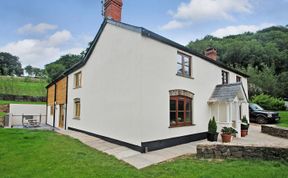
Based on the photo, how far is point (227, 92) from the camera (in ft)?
39.3

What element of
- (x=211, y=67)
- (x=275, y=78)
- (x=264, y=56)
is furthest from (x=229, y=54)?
(x=211, y=67)

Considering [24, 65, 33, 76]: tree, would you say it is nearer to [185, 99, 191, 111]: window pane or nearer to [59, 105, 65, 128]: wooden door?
[59, 105, 65, 128]: wooden door

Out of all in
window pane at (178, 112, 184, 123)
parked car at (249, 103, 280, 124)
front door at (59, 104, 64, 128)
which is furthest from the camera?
parked car at (249, 103, 280, 124)

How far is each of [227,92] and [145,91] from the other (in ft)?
21.9

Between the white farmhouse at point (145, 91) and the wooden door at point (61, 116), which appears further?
the wooden door at point (61, 116)

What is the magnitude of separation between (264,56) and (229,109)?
32.7 metres

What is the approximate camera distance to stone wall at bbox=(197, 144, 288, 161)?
20.6ft

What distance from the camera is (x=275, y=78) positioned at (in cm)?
3189

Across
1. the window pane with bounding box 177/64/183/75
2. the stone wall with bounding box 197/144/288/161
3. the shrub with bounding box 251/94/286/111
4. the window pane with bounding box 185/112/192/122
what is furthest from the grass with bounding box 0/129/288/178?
the shrub with bounding box 251/94/286/111

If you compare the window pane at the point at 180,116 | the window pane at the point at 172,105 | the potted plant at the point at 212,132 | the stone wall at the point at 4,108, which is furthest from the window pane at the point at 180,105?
the stone wall at the point at 4,108

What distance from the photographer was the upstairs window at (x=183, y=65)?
10141mm

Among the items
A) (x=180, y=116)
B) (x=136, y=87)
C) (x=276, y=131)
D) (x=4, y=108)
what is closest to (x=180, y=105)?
(x=180, y=116)

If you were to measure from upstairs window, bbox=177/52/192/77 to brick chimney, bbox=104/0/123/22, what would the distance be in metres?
4.22

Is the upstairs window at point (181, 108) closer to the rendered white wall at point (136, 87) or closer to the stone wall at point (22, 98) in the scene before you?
the rendered white wall at point (136, 87)
